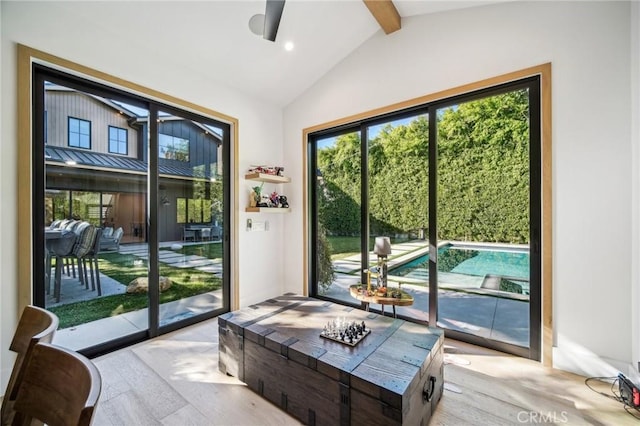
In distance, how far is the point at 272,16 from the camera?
6.36 ft

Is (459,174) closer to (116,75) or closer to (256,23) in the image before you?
(256,23)

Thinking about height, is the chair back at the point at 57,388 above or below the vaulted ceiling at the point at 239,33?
below

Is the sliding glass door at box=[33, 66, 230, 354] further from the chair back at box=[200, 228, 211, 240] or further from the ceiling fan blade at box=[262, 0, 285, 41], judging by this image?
the ceiling fan blade at box=[262, 0, 285, 41]

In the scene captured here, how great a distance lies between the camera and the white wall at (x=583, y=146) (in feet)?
6.40

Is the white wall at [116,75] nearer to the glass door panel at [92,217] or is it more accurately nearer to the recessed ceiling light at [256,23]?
the glass door panel at [92,217]

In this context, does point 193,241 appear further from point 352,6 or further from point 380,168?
point 352,6

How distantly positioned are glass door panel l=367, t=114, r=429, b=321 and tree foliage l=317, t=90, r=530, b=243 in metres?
0.01

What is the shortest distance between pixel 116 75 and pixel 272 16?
1609 mm

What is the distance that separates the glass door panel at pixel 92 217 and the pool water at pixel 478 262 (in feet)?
9.93

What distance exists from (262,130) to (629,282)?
12.9 feet

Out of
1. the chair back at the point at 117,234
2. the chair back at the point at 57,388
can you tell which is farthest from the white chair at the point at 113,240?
the chair back at the point at 57,388

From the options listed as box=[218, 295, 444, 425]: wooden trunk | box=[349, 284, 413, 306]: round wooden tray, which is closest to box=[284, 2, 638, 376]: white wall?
box=[349, 284, 413, 306]: round wooden tray

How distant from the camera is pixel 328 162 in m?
3.73

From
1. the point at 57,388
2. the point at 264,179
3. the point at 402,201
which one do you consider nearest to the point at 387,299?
the point at 402,201
